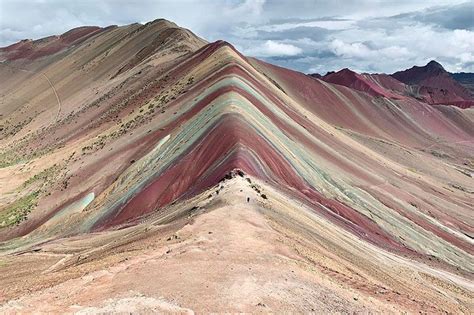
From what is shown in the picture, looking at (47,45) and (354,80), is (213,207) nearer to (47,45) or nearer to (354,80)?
(47,45)

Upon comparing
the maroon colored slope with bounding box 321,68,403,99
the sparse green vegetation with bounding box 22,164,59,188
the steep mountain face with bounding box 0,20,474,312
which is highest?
the maroon colored slope with bounding box 321,68,403,99

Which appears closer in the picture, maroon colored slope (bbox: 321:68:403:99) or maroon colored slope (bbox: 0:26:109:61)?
maroon colored slope (bbox: 0:26:109:61)

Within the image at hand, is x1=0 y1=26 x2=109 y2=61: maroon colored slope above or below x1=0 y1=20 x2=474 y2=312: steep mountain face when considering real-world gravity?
above

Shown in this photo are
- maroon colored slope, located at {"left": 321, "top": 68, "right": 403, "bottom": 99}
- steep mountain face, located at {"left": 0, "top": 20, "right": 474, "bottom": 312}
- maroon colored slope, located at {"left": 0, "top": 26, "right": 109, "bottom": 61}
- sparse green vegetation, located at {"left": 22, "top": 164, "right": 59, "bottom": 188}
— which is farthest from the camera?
maroon colored slope, located at {"left": 321, "top": 68, "right": 403, "bottom": 99}

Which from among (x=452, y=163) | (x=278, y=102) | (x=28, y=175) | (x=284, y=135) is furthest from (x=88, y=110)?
(x=452, y=163)

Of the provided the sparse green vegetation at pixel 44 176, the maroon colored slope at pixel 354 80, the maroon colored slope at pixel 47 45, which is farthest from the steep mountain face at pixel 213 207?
the maroon colored slope at pixel 354 80

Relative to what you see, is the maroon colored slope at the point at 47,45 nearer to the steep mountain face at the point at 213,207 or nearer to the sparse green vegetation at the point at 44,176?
the steep mountain face at the point at 213,207


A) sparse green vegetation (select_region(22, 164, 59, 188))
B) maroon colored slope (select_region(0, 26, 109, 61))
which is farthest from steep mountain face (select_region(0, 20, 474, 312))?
maroon colored slope (select_region(0, 26, 109, 61))

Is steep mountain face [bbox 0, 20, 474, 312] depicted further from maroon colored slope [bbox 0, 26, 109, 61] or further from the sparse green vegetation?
maroon colored slope [bbox 0, 26, 109, 61]

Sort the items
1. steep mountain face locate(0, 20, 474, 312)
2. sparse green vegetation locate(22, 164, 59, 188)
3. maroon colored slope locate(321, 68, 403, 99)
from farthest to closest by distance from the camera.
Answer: maroon colored slope locate(321, 68, 403, 99)
sparse green vegetation locate(22, 164, 59, 188)
steep mountain face locate(0, 20, 474, 312)
